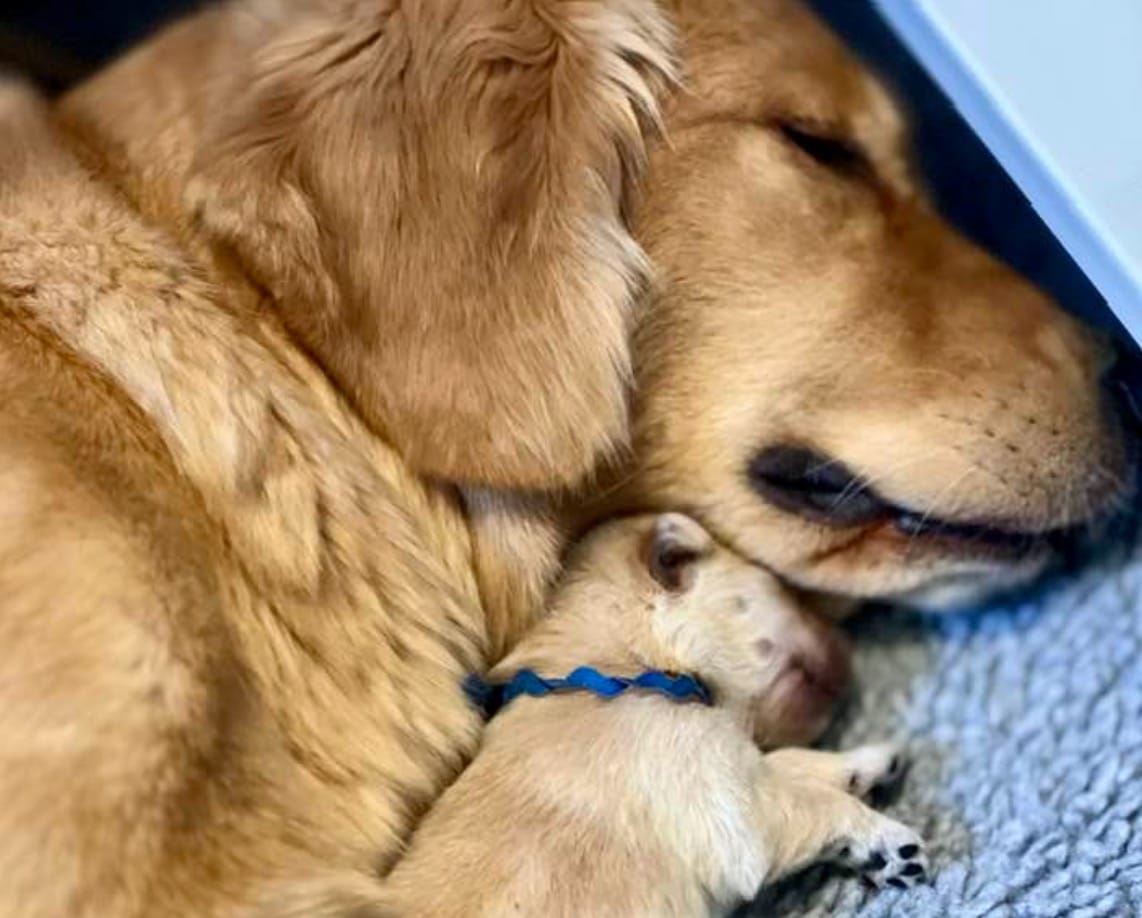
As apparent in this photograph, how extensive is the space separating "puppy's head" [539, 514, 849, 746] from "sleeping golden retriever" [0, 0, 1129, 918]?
0.09 ft

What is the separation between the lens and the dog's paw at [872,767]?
1.41 m

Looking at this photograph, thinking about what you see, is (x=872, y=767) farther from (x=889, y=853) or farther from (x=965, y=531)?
(x=965, y=531)

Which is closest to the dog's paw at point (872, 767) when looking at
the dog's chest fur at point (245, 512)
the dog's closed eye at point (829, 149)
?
the dog's chest fur at point (245, 512)

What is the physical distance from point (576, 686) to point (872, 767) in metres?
0.25

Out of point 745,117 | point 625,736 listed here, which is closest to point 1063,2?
point 745,117

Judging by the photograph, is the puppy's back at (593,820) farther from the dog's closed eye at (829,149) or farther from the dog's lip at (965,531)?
the dog's closed eye at (829,149)

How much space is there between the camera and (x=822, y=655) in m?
1.49

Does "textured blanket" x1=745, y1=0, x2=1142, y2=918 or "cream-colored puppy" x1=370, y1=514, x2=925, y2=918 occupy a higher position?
"cream-colored puppy" x1=370, y1=514, x2=925, y2=918

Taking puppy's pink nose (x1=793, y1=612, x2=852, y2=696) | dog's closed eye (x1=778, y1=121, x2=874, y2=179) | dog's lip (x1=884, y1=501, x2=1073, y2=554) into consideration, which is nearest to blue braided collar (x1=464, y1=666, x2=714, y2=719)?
puppy's pink nose (x1=793, y1=612, x2=852, y2=696)

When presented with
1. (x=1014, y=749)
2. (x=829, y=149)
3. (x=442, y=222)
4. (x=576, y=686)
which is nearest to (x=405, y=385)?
(x=442, y=222)

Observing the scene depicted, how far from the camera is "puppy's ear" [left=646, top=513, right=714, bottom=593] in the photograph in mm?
1430

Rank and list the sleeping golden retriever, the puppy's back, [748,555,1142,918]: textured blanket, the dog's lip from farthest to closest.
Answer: the dog's lip
[748,555,1142,918]: textured blanket
the puppy's back
the sleeping golden retriever

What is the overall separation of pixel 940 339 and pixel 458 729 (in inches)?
19.0

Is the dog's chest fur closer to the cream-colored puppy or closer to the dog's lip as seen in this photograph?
the cream-colored puppy
